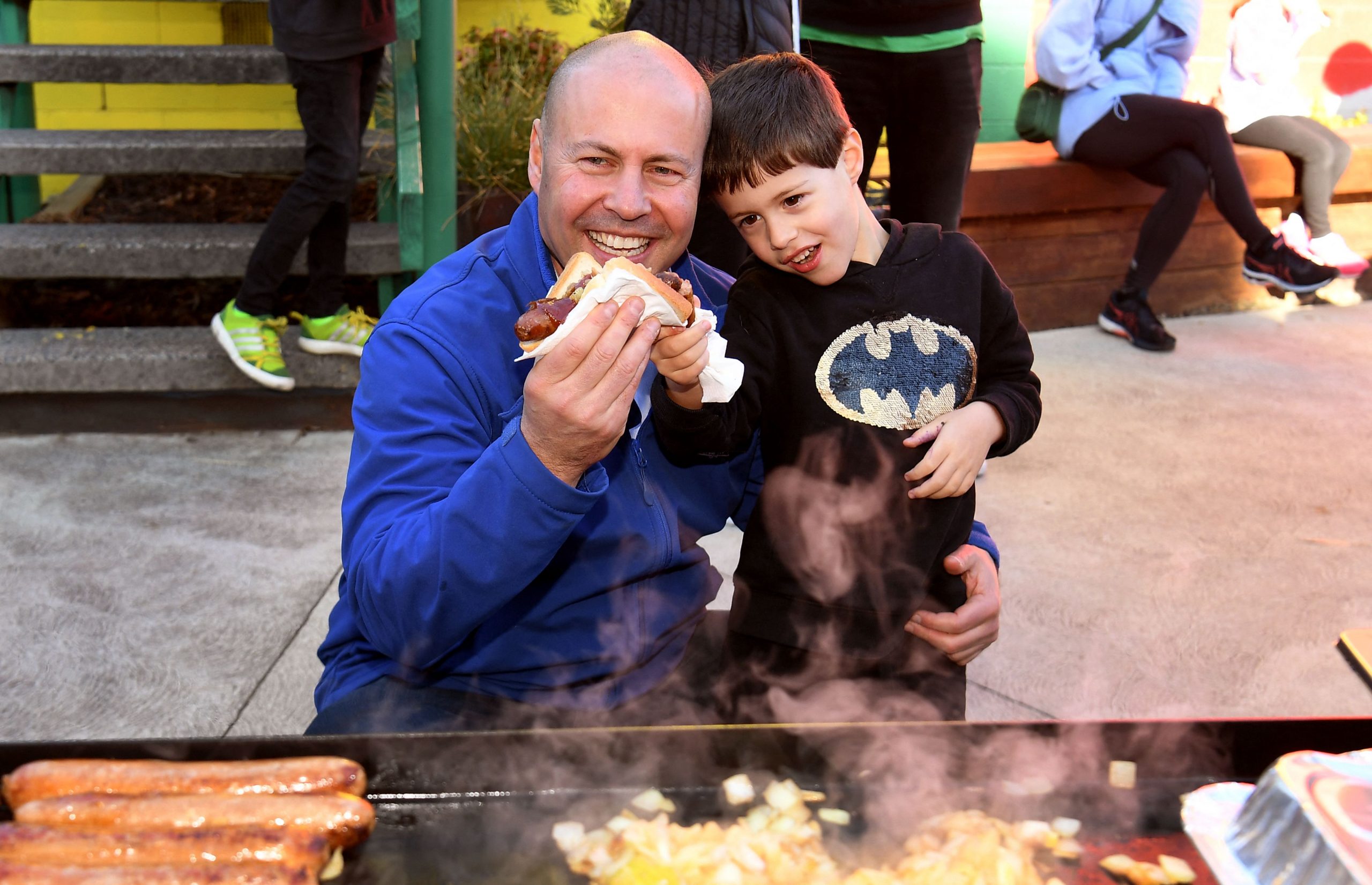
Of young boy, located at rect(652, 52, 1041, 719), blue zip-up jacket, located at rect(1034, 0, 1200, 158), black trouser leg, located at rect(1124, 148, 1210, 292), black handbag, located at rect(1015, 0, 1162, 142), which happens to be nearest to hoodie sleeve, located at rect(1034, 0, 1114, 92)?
blue zip-up jacket, located at rect(1034, 0, 1200, 158)

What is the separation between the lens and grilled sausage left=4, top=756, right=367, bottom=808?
1.53 m

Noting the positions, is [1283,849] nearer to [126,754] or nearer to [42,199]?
[126,754]

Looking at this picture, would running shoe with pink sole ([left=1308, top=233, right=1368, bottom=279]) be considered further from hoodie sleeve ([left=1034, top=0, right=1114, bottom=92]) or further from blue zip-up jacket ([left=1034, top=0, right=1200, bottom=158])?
hoodie sleeve ([left=1034, top=0, right=1114, bottom=92])

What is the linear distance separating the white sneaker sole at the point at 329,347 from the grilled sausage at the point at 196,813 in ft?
12.7

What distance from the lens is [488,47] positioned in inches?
289

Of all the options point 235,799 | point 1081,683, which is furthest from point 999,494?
point 235,799

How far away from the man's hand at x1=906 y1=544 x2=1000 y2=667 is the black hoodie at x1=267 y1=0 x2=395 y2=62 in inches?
141

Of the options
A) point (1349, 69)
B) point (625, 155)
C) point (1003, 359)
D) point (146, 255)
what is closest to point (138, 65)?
point (146, 255)

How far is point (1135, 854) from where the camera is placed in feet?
5.37

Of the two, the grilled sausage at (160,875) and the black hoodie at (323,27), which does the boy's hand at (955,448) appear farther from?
the black hoodie at (323,27)

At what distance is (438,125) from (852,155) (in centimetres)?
361

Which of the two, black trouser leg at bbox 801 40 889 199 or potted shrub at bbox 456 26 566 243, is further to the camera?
potted shrub at bbox 456 26 566 243

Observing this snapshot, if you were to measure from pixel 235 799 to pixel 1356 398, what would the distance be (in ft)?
20.4

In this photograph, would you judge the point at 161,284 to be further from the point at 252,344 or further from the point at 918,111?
the point at 918,111
